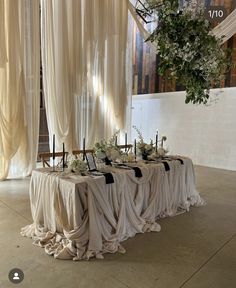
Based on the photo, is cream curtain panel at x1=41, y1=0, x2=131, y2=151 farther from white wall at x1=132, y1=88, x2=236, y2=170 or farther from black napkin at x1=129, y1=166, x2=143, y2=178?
black napkin at x1=129, y1=166, x2=143, y2=178

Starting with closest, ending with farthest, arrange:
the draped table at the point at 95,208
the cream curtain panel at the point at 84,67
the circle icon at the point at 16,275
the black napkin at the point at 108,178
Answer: the circle icon at the point at 16,275, the draped table at the point at 95,208, the black napkin at the point at 108,178, the cream curtain panel at the point at 84,67

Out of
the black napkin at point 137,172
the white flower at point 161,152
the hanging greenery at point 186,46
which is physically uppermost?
the hanging greenery at point 186,46

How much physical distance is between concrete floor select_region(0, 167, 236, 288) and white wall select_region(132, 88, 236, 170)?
13.5 ft

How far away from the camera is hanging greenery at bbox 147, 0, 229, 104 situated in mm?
2709

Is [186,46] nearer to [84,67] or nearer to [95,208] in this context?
[95,208]

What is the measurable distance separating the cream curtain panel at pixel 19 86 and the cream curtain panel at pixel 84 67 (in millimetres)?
360

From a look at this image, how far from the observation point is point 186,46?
2.74 metres

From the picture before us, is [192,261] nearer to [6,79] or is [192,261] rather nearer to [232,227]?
[232,227]

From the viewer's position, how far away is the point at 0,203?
4.65 meters

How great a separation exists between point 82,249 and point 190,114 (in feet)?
21.9

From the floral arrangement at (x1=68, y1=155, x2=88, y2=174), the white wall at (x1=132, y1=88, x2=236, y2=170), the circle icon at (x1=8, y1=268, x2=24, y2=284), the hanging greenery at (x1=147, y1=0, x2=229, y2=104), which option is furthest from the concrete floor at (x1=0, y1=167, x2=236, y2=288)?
the white wall at (x1=132, y1=88, x2=236, y2=170)

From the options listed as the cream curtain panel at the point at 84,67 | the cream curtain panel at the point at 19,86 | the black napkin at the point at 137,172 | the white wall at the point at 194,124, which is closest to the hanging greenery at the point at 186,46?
the black napkin at the point at 137,172

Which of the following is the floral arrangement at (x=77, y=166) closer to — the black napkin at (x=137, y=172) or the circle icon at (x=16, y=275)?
the black napkin at (x=137, y=172)

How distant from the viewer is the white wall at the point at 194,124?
25.8 ft
